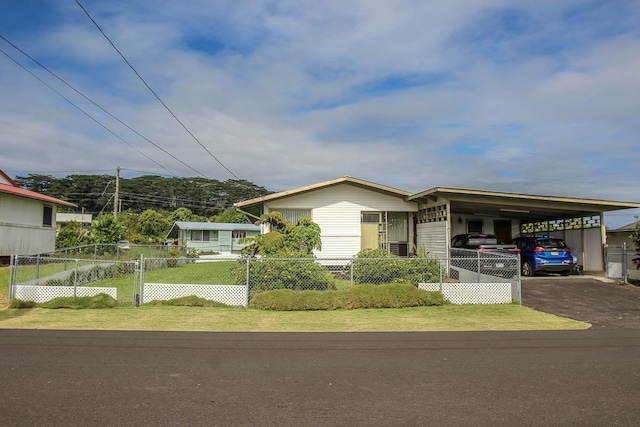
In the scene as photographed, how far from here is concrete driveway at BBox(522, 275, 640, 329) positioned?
9953mm

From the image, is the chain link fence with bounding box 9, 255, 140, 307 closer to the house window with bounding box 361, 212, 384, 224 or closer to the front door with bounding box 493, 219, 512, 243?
the house window with bounding box 361, 212, 384, 224

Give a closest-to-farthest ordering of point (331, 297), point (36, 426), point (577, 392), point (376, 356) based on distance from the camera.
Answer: point (36, 426), point (577, 392), point (376, 356), point (331, 297)

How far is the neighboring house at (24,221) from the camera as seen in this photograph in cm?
2039

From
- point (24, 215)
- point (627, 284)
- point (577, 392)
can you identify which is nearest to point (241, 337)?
point (577, 392)

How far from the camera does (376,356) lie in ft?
21.9

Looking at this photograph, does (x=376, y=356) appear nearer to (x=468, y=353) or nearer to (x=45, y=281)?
(x=468, y=353)

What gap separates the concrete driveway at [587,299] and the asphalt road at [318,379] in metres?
2.16

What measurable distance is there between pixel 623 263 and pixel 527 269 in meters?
3.02

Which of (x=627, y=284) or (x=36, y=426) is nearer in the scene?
(x=36, y=426)

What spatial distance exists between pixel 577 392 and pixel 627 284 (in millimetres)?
12168

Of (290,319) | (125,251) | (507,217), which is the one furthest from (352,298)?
(125,251)

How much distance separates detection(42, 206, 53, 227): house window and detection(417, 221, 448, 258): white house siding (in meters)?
19.1

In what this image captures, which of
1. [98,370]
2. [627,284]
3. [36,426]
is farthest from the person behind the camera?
[627,284]

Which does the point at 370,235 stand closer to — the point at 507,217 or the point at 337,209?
the point at 337,209
